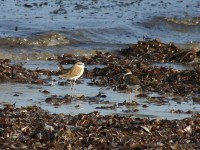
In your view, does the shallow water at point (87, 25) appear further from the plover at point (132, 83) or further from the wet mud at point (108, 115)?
the plover at point (132, 83)

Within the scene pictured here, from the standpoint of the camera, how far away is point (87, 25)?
1644cm

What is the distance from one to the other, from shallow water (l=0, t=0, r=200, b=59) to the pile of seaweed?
5.53 meters

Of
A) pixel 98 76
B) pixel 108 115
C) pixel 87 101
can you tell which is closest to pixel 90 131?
pixel 108 115

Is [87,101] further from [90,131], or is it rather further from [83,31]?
[83,31]

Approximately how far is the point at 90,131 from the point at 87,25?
30.9ft

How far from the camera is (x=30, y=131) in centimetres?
704

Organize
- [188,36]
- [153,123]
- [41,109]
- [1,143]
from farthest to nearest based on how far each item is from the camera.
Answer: [188,36], [41,109], [153,123], [1,143]

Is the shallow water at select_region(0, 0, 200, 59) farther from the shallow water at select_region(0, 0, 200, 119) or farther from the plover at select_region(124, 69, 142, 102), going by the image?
the plover at select_region(124, 69, 142, 102)

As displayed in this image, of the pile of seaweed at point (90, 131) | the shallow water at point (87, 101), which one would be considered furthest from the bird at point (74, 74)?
the pile of seaweed at point (90, 131)

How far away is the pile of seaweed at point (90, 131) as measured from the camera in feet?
22.3

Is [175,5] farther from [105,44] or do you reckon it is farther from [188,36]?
[105,44]

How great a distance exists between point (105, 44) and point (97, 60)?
93.7 inches

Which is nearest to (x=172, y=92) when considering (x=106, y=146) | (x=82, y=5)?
(x=106, y=146)

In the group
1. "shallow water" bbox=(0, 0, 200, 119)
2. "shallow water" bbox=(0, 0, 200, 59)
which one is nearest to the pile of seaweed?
"shallow water" bbox=(0, 0, 200, 119)
